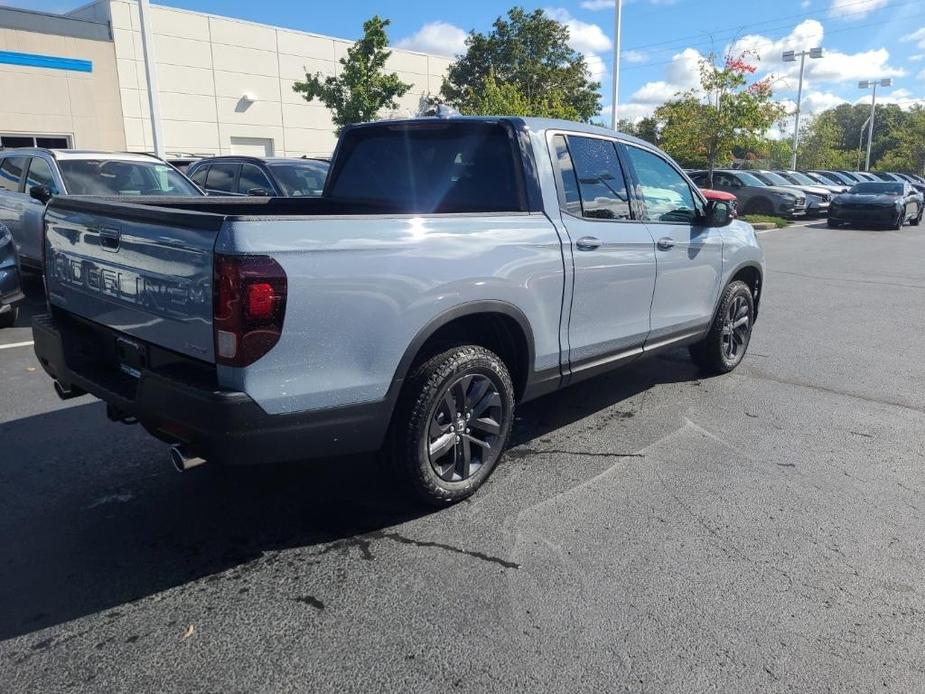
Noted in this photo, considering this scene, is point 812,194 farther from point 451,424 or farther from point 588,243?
point 451,424

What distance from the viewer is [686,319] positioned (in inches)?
203

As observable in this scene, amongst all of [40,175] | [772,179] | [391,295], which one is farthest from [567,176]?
[772,179]

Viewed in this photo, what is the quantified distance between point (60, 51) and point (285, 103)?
9.96 meters

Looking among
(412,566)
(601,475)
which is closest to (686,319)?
(601,475)

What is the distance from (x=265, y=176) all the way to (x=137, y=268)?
761 cm

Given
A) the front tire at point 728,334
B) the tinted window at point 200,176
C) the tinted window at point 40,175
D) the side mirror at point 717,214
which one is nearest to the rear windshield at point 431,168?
the side mirror at point 717,214

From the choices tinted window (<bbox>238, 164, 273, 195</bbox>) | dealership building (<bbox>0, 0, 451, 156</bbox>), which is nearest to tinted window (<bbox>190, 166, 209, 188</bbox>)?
tinted window (<bbox>238, 164, 273, 195</bbox>)

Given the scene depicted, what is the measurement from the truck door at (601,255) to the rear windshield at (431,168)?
1.06 ft

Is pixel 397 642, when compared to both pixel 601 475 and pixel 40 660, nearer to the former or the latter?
pixel 40 660

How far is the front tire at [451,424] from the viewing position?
3209 mm

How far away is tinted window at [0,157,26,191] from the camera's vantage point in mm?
8625

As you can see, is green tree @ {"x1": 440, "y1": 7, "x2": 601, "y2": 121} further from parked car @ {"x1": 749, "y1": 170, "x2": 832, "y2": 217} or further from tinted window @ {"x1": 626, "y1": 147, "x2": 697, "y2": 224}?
tinted window @ {"x1": 626, "y1": 147, "x2": 697, "y2": 224}

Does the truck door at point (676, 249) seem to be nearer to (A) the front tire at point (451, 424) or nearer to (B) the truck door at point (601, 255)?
(B) the truck door at point (601, 255)

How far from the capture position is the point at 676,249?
4836 millimetres
